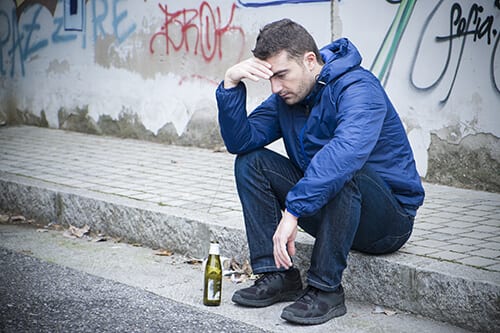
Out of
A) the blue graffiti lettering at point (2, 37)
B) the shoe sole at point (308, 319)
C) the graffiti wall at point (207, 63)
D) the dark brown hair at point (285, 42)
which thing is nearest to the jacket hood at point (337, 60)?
the dark brown hair at point (285, 42)

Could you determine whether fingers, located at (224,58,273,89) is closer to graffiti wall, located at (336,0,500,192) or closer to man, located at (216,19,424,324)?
man, located at (216,19,424,324)

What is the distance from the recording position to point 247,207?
4.11 meters

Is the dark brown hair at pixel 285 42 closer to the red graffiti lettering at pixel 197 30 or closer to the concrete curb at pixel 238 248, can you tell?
the concrete curb at pixel 238 248

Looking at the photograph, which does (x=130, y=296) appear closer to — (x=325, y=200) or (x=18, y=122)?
(x=325, y=200)

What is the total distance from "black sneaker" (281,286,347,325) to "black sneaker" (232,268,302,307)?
0.25 meters

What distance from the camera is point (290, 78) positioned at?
390 centimetres

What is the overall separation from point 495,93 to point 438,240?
2.00 meters

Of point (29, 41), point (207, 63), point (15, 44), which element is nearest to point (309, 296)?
point (207, 63)

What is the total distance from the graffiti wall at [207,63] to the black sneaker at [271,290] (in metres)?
2.56

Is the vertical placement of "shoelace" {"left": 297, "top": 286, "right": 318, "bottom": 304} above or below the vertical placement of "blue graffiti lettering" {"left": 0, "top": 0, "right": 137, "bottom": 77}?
below

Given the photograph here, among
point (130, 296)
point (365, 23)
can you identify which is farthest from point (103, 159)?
point (130, 296)

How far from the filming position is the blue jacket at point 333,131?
11.8 feet

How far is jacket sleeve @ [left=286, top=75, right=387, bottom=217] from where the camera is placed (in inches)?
141

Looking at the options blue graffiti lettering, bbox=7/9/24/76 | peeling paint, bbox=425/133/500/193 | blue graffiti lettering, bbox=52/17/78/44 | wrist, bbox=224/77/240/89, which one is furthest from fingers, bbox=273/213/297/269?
blue graffiti lettering, bbox=7/9/24/76
